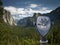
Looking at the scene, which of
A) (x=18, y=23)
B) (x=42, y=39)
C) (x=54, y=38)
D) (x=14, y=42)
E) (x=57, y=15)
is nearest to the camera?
(x=42, y=39)

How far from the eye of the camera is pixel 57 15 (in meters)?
28.1

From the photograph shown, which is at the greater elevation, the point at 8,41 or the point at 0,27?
the point at 0,27

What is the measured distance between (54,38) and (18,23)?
28.4 feet

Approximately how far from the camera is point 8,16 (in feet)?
78.5

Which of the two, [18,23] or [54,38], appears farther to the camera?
[18,23]

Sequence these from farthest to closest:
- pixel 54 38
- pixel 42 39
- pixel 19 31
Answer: pixel 19 31 < pixel 54 38 < pixel 42 39

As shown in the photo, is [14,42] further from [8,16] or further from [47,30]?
[47,30]

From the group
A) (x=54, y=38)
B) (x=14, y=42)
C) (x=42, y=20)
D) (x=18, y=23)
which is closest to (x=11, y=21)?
(x=18, y=23)

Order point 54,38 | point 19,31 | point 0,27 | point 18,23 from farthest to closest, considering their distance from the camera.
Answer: point 18,23, point 19,31, point 54,38, point 0,27

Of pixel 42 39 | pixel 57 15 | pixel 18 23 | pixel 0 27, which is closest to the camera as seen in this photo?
pixel 42 39

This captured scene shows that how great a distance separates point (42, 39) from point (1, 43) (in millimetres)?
11288

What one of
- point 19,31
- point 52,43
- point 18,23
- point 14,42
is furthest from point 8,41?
point 18,23

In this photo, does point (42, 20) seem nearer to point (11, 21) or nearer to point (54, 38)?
point (54, 38)

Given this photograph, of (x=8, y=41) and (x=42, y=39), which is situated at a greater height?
(x=42, y=39)
